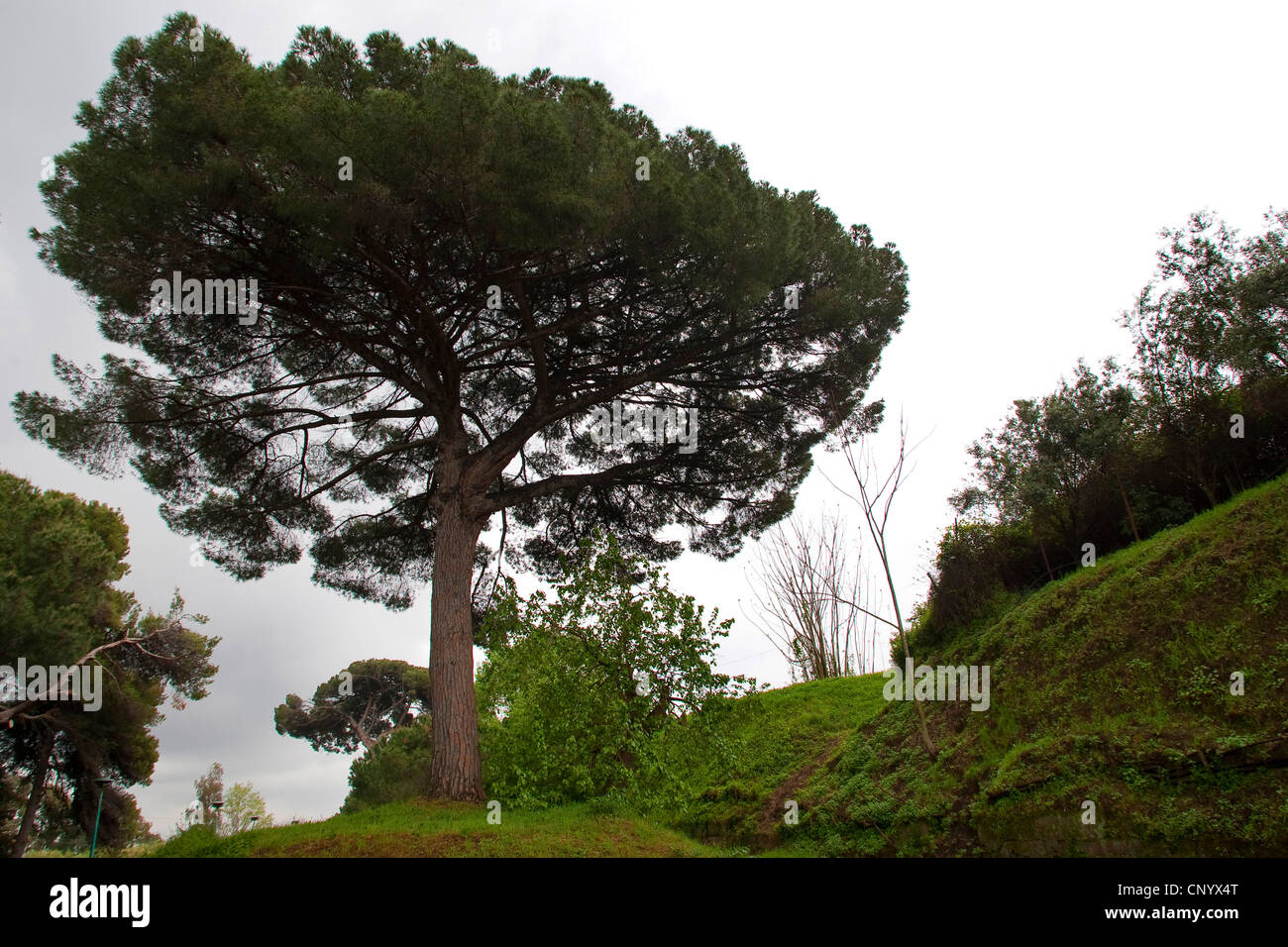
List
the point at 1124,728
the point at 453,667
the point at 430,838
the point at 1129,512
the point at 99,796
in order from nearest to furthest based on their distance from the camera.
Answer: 1. the point at 430,838
2. the point at 1124,728
3. the point at 453,667
4. the point at 1129,512
5. the point at 99,796

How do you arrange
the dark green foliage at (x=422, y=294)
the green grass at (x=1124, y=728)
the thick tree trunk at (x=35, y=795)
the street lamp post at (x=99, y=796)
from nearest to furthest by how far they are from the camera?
the green grass at (x=1124, y=728) < the dark green foliage at (x=422, y=294) < the thick tree trunk at (x=35, y=795) < the street lamp post at (x=99, y=796)

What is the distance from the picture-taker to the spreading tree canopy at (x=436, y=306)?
7918 millimetres

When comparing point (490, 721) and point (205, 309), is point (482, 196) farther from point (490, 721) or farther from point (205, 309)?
point (490, 721)

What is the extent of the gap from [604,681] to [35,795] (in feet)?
54.5

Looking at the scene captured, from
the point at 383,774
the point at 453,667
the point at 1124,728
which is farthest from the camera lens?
the point at 383,774

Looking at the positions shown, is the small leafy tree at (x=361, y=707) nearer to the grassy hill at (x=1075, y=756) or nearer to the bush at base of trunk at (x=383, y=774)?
the bush at base of trunk at (x=383, y=774)

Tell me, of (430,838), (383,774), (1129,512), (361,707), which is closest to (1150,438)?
(1129,512)

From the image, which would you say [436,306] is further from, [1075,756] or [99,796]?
[99,796]

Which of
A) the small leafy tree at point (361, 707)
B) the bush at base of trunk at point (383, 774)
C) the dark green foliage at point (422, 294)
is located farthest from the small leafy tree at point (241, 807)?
the dark green foliage at point (422, 294)

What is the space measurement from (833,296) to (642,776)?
693 cm

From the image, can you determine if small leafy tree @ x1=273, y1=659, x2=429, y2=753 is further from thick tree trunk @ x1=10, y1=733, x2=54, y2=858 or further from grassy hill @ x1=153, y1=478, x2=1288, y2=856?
grassy hill @ x1=153, y1=478, x2=1288, y2=856

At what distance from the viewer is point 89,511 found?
21.5 meters

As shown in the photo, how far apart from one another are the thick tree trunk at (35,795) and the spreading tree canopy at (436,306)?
1125 cm

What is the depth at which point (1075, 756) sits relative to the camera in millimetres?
7324
